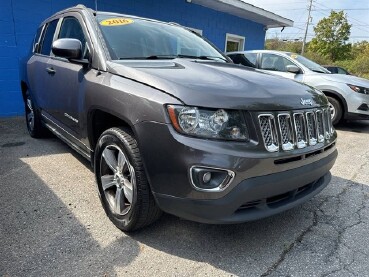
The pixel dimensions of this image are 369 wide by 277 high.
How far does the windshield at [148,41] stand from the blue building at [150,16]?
446 cm

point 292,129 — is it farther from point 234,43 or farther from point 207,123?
point 234,43

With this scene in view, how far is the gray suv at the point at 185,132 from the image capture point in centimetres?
201

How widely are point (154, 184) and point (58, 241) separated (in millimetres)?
930

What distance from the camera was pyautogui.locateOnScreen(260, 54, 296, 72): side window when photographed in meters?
7.68

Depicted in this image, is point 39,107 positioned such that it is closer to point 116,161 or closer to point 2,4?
point 116,161

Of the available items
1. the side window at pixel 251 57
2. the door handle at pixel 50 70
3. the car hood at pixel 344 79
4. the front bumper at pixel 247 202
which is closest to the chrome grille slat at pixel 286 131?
the front bumper at pixel 247 202

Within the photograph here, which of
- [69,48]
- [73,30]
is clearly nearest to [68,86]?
[69,48]

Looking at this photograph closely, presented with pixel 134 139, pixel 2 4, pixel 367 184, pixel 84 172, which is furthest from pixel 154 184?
pixel 2 4

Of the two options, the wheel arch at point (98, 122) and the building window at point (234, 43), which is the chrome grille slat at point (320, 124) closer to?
the wheel arch at point (98, 122)

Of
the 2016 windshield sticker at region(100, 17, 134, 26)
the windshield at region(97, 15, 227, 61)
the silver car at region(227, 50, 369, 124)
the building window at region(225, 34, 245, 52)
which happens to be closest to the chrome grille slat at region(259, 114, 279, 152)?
the windshield at region(97, 15, 227, 61)

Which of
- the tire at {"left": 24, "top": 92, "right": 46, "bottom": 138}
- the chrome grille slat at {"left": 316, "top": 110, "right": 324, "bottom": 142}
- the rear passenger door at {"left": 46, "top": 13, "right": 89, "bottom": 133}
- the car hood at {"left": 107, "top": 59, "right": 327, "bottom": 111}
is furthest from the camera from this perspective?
the tire at {"left": 24, "top": 92, "right": 46, "bottom": 138}

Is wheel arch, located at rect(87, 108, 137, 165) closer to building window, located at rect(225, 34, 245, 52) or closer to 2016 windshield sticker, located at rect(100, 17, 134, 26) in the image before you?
2016 windshield sticker, located at rect(100, 17, 134, 26)

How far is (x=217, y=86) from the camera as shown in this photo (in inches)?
87.0

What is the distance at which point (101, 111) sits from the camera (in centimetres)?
274
